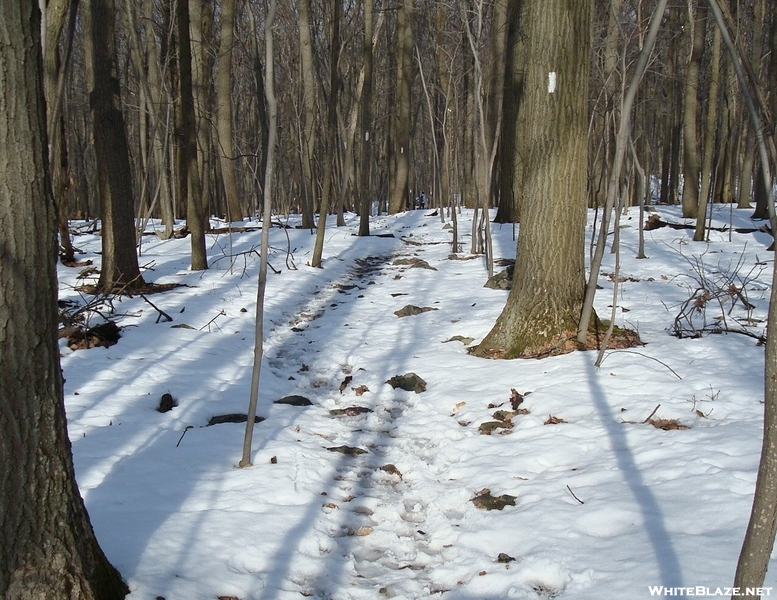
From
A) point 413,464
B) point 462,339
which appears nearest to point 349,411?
point 413,464

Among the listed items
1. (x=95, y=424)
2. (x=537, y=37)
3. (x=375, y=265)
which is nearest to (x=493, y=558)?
(x=95, y=424)

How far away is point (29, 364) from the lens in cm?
225

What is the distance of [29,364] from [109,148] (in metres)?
7.57

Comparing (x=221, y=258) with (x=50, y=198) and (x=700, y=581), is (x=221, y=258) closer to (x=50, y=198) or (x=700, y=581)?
(x=50, y=198)

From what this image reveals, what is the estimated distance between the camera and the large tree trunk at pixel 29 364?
220 cm

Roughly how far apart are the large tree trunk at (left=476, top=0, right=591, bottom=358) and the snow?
0.53 meters

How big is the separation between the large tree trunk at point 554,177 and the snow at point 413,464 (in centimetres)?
53

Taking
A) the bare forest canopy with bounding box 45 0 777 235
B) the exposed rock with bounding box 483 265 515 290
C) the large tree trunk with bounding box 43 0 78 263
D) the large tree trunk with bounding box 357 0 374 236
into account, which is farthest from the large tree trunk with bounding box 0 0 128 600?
the large tree trunk with bounding box 357 0 374 236

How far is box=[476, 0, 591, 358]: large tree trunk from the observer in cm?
614

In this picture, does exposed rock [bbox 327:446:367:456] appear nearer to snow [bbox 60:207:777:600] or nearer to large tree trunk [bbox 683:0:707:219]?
snow [bbox 60:207:777:600]

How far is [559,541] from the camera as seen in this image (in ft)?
10.3

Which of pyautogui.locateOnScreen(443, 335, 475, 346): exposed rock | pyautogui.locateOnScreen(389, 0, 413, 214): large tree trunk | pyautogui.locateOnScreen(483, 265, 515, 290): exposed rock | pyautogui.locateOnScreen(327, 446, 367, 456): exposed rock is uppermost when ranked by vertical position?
pyautogui.locateOnScreen(389, 0, 413, 214): large tree trunk

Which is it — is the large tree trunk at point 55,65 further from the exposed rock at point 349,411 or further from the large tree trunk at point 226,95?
the large tree trunk at point 226,95

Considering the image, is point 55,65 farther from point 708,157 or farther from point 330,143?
point 708,157
